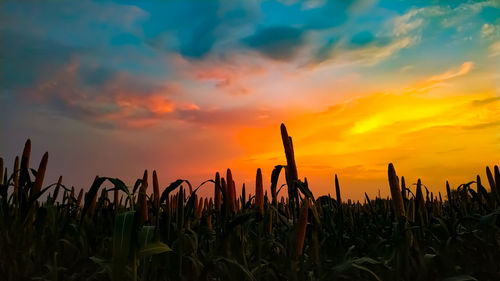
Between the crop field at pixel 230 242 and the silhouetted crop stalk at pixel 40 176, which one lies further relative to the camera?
the silhouetted crop stalk at pixel 40 176

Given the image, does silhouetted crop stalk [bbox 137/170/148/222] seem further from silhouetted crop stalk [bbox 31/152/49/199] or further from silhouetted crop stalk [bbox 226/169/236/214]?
silhouetted crop stalk [bbox 31/152/49/199]

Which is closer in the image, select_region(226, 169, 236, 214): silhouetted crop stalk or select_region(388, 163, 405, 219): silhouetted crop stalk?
select_region(388, 163, 405, 219): silhouetted crop stalk

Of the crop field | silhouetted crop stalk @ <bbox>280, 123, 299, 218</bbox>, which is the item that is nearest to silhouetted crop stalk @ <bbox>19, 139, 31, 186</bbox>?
the crop field

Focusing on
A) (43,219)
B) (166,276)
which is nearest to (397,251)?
(166,276)

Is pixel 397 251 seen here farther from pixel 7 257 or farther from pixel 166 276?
pixel 7 257

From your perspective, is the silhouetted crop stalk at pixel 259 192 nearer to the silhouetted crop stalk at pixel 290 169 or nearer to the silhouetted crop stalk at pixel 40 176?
the silhouetted crop stalk at pixel 290 169

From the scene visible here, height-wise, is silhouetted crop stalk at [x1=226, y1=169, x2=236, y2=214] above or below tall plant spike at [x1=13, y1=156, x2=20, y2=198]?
below

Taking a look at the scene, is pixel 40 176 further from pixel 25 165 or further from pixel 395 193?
pixel 395 193

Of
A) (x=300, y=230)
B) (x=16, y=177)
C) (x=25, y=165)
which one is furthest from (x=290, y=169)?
(x=16, y=177)

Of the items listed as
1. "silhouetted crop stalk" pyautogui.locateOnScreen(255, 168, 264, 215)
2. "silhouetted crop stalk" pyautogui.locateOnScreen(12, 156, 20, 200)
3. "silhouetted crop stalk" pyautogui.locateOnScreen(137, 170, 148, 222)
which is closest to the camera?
"silhouetted crop stalk" pyautogui.locateOnScreen(137, 170, 148, 222)

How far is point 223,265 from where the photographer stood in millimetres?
4488

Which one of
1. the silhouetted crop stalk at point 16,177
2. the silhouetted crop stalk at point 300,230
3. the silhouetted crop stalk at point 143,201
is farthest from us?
the silhouetted crop stalk at point 16,177

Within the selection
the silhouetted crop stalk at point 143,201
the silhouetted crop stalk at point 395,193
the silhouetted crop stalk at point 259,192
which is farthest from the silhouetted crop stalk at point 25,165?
the silhouetted crop stalk at point 395,193

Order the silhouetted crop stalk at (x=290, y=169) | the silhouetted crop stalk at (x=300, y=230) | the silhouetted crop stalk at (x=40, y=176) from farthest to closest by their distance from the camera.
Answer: the silhouetted crop stalk at (x=40, y=176), the silhouetted crop stalk at (x=290, y=169), the silhouetted crop stalk at (x=300, y=230)
